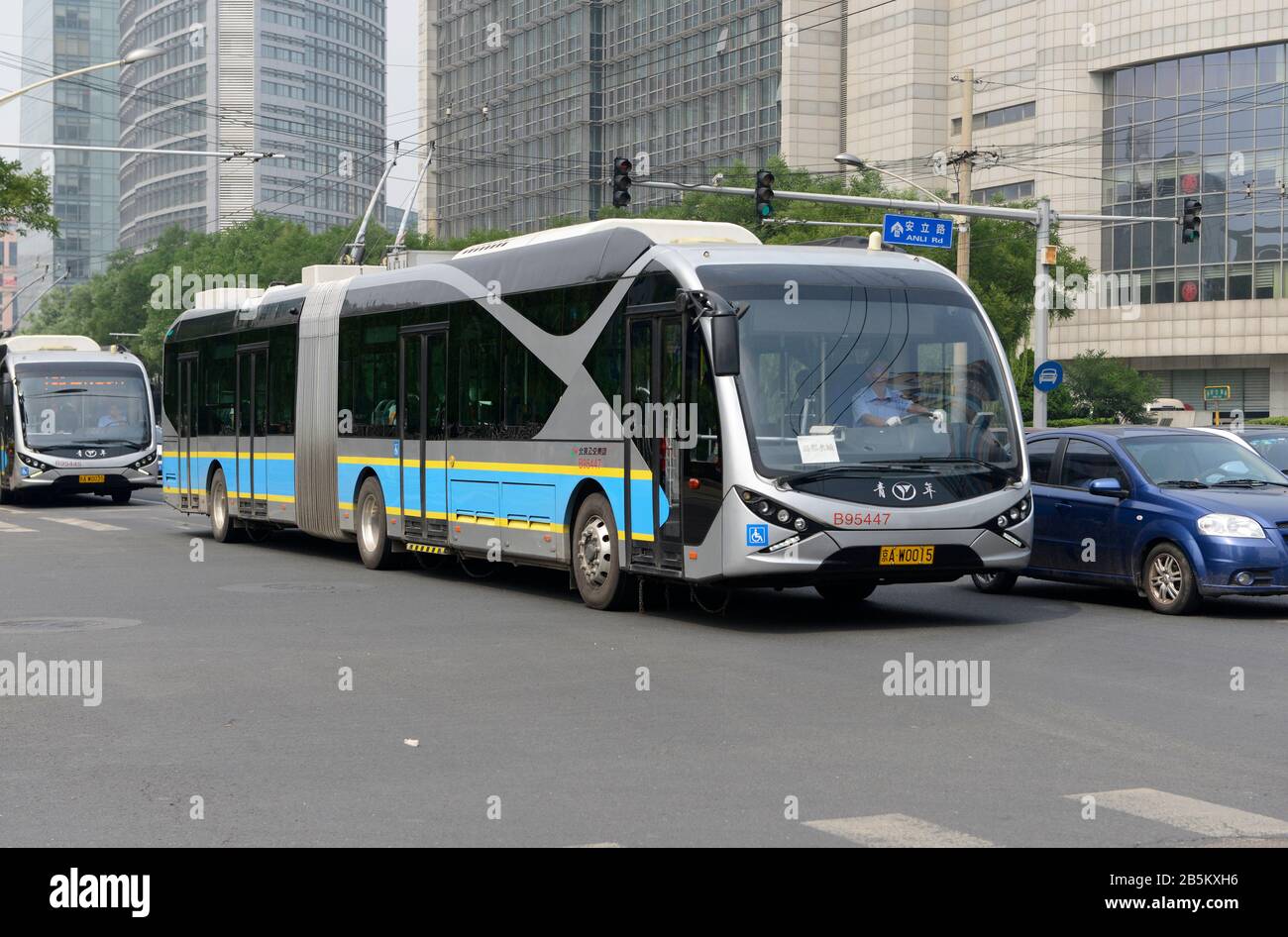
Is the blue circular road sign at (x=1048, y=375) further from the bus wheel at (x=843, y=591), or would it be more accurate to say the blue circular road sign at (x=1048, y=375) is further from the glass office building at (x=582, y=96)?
the glass office building at (x=582, y=96)

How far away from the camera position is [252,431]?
76.5 feet

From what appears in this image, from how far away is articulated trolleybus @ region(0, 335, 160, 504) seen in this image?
34938 millimetres

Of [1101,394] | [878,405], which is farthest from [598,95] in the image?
[878,405]

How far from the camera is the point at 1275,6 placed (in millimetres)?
69750

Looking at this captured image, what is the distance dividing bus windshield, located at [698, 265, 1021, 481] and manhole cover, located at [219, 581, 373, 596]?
5039 mm

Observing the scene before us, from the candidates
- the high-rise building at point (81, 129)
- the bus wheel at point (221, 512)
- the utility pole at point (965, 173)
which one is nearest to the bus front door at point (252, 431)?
the bus wheel at point (221, 512)

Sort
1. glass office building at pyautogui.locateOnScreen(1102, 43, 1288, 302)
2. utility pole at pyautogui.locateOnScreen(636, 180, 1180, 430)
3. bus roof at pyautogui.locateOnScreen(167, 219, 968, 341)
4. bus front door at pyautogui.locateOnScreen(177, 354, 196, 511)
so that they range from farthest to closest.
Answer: glass office building at pyautogui.locateOnScreen(1102, 43, 1288, 302), utility pole at pyautogui.locateOnScreen(636, 180, 1180, 430), bus front door at pyautogui.locateOnScreen(177, 354, 196, 511), bus roof at pyautogui.locateOnScreen(167, 219, 968, 341)

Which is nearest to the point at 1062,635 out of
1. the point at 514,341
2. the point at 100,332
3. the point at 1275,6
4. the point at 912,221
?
the point at 514,341

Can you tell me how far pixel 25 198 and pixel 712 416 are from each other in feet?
103

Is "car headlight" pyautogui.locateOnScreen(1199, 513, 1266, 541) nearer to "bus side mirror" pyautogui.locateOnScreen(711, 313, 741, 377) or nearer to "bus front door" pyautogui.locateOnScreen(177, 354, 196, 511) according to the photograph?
"bus side mirror" pyautogui.locateOnScreen(711, 313, 741, 377)

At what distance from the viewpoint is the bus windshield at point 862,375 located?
44.2 feet

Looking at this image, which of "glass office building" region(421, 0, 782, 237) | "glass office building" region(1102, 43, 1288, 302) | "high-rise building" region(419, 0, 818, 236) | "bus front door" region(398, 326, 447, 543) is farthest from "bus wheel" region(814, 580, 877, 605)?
"glass office building" region(421, 0, 782, 237)

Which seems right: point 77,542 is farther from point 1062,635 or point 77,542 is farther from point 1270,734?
point 1270,734

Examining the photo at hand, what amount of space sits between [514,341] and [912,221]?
652 inches
